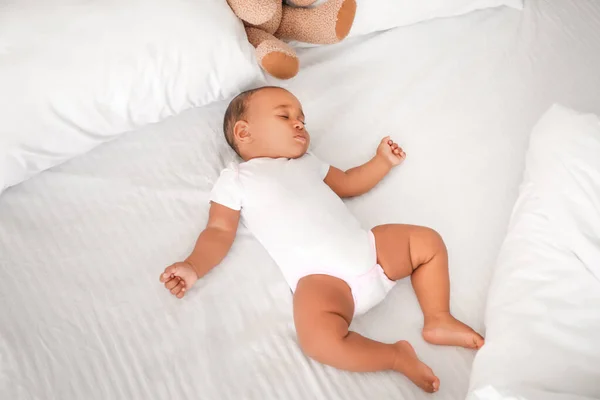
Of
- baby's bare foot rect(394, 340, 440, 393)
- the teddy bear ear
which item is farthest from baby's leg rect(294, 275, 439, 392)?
the teddy bear ear

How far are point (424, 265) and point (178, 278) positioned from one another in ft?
1.44

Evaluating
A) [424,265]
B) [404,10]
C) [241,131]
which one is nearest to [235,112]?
[241,131]

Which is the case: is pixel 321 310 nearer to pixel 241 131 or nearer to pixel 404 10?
pixel 241 131

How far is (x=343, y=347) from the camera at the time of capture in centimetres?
90

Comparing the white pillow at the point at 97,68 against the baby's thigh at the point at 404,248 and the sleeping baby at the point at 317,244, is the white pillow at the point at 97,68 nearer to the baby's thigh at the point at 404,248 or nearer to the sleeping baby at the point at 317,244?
the sleeping baby at the point at 317,244

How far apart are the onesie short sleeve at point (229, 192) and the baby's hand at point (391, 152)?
315 millimetres

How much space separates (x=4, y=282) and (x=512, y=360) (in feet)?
2.68

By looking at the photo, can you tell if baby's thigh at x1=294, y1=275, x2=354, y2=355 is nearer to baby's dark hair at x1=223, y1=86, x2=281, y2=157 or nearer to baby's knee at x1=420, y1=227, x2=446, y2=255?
baby's knee at x1=420, y1=227, x2=446, y2=255

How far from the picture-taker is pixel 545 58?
1438mm

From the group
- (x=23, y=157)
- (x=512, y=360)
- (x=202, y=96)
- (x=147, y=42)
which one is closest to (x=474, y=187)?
(x=512, y=360)

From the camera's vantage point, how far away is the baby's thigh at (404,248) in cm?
103

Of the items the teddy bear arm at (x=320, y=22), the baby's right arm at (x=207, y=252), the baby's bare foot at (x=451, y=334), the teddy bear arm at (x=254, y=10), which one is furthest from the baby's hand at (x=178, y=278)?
the teddy bear arm at (x=320, y=22)

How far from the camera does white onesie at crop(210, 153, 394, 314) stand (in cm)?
101

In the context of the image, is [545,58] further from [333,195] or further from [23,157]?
[23,157]
